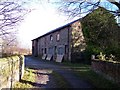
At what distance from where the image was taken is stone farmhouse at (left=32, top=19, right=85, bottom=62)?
40.7m

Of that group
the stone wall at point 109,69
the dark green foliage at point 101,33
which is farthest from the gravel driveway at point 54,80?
the dark green foliage at point 101,33

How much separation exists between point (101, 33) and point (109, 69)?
9.44 m

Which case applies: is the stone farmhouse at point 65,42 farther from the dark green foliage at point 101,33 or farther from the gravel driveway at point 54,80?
the gravel driveway at point 54,80

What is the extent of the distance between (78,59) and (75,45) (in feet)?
6.88

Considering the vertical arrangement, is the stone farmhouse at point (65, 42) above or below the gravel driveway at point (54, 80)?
above

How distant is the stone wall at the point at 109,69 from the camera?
691 inches

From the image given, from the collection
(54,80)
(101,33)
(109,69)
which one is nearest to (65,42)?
Answer: (101,33)

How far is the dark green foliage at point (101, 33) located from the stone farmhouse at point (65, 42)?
2800mm

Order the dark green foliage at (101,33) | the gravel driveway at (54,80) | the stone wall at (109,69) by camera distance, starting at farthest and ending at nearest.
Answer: the dark green foliage at (101,33)
the stone wall at (109,69)
the gravel driveway at (54,80)

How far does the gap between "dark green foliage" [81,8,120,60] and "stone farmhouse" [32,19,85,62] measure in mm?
2800

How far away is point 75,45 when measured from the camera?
133ft

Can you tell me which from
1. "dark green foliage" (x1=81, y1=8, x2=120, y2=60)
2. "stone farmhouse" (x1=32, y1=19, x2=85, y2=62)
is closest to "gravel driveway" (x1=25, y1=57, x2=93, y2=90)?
"dark green foliage" (x1=81, y1=8, x2=120, y2=60)

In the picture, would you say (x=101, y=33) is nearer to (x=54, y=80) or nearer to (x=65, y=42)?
(x=54, y=80)

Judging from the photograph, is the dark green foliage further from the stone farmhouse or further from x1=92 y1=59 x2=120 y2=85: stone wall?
the stone farmhouse
